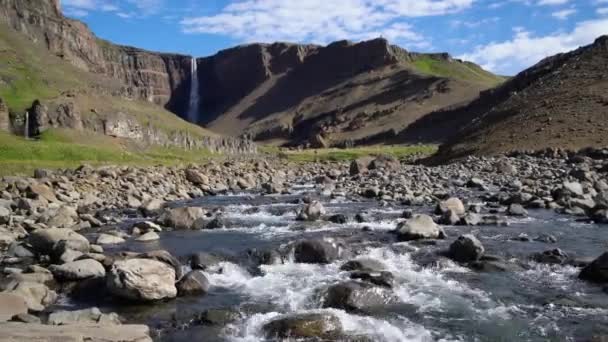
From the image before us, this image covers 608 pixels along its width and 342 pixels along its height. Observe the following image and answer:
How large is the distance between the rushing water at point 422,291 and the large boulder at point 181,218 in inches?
90.4

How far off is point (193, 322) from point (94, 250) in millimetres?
8687

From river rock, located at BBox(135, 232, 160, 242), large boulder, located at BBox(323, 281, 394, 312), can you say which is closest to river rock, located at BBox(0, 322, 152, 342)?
large boulder, located at BBox(323, 281, 394, 312)

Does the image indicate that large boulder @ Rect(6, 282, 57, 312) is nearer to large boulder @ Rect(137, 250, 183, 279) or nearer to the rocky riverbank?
the rocky riverbank

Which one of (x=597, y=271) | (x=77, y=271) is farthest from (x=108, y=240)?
(x=597, y=271)

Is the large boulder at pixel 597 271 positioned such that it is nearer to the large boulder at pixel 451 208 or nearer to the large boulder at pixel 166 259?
the large boulder at pixel 451 208

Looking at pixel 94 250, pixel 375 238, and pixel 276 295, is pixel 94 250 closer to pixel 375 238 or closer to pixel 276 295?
pixel 276 295

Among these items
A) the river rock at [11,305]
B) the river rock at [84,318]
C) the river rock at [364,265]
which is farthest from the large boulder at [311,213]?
the river rock at [11,305]

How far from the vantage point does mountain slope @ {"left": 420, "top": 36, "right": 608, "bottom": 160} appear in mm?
54438

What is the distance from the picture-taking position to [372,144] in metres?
161

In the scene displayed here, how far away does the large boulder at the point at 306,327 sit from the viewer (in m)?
12.2

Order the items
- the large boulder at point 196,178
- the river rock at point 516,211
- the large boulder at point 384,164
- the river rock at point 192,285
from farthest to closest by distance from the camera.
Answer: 1. the large boulder at point 384,164
2. the large boulder at point 196,178
3. the river rock at point 516,211
4. the river rock at point 192,285

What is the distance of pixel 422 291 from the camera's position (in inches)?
603

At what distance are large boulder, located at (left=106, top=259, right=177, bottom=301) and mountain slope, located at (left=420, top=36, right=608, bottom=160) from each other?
46856 mm

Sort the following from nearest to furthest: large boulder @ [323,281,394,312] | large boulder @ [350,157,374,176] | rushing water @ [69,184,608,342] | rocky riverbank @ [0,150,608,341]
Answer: rushing water @ [69,184,608,342]
rocky riverbank @ [0,150,608,341]
large boulder @ [323,281,394,312]
large boulder @ [350,157,374,176]
